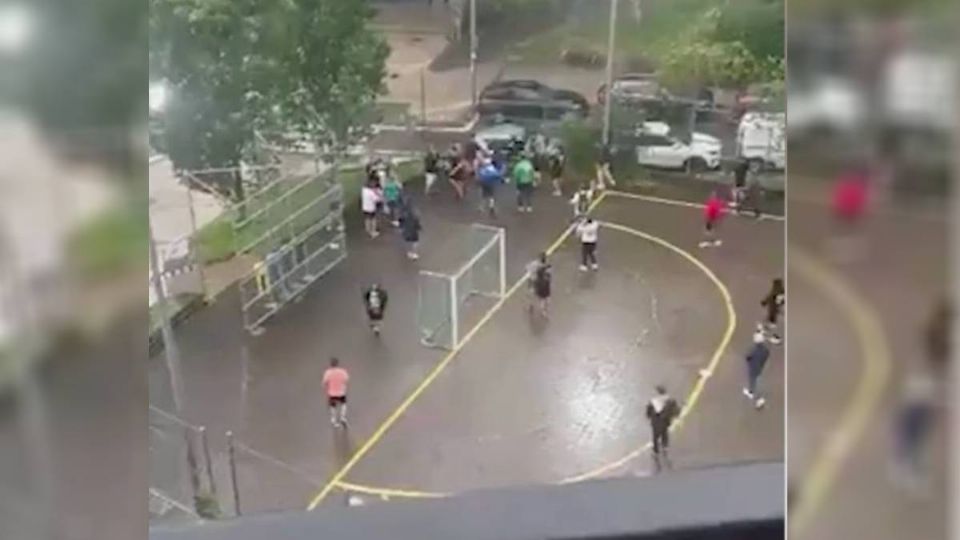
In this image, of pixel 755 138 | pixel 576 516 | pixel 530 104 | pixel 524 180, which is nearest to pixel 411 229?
pixel 524 180

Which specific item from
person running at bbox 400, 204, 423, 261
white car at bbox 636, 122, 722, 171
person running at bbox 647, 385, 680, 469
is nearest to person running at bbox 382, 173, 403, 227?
person running at bbox 400, 204, 423, 261

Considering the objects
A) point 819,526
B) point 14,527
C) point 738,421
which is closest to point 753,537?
point 738,421

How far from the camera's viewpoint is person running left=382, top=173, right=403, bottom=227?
2.33 metres

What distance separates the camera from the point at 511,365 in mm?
2492

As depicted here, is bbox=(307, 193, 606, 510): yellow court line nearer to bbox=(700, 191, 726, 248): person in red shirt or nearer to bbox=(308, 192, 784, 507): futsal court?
bbox=(308, 192, 784, 507): futsal court

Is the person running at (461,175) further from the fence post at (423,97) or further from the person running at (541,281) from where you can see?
the person running at (541,281)

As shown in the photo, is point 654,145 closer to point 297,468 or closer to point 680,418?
point 680,418

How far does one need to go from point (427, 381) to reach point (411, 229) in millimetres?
290

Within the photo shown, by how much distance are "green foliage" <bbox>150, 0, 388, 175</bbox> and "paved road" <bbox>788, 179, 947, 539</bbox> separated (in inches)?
60.0

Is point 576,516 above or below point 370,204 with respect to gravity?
below

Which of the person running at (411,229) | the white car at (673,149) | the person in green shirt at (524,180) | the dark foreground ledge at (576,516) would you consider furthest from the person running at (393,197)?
the dark foreground ledge at (576,516)

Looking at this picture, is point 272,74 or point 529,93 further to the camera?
point 529,93

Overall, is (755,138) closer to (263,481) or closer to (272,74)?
(272,74)

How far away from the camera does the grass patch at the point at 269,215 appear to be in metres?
2.18
